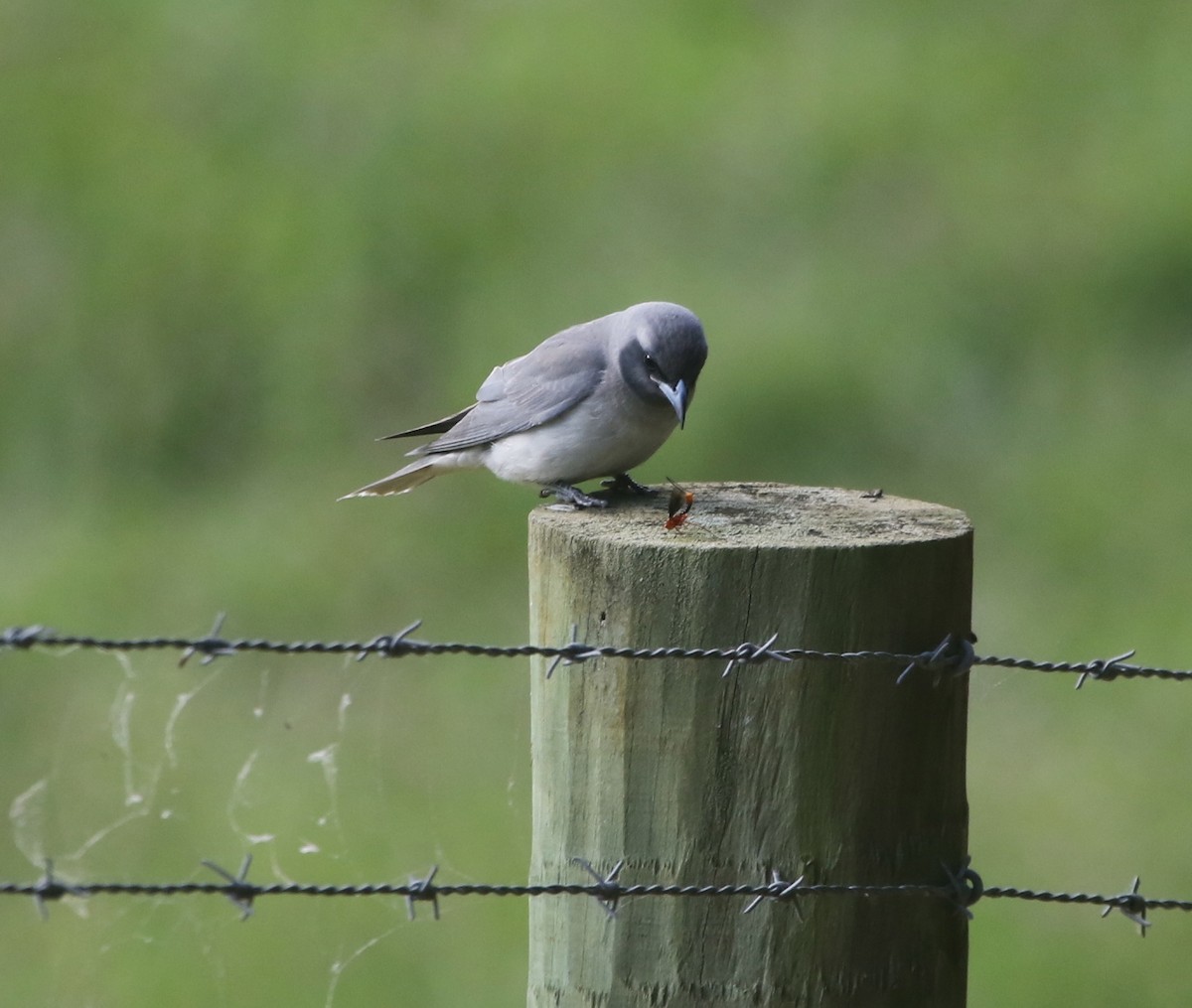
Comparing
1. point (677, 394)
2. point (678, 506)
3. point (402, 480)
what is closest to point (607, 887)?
point (678, 506)

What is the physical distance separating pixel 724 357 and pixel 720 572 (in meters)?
9.26

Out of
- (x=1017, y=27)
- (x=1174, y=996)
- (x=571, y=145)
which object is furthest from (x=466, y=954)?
(x=1017, y=27)

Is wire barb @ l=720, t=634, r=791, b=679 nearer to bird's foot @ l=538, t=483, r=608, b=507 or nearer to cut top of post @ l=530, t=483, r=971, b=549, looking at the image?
cut top of post @ l=530, t=483, r=971, b=549

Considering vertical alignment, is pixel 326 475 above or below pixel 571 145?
below

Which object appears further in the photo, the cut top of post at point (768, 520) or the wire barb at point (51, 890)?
the cut top of post at point (768, 520)

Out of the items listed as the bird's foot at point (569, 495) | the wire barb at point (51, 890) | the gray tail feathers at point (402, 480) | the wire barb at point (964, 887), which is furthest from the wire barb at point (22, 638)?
the gray tail feathers at point (402, 480)

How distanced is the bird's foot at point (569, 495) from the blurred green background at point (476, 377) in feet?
12.4

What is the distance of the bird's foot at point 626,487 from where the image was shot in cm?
474

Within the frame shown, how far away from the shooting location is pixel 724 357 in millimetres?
12172

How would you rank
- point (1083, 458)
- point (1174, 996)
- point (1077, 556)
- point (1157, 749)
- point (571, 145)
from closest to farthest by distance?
point (1174, 996)
point (1157, 749)
point (1077, 556)
point (1083, 458)
point (571, 145)

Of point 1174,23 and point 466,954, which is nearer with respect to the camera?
point 466,954

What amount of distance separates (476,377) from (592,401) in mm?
7483

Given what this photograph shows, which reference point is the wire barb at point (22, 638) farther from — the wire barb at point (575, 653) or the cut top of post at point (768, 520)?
the cut top of post at point (768, 520)

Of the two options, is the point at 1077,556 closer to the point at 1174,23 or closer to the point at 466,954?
the point at 466,954
